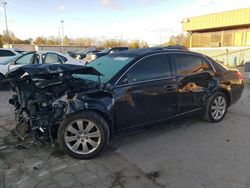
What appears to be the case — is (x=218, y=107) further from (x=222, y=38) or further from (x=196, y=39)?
(x=196, y=39)

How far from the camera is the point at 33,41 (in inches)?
2822

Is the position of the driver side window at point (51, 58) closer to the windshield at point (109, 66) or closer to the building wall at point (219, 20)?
the windshield at point (109, 66)

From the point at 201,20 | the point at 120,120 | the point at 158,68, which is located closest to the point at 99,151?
the point at 120,120

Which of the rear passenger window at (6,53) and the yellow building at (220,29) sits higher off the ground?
the yellow building at (220,29)

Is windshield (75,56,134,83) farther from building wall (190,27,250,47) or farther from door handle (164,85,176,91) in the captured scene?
building wall (190,27,250,47)

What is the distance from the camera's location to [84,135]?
3.65 metres

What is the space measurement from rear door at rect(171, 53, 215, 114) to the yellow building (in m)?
17.8

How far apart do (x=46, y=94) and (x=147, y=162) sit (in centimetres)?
185

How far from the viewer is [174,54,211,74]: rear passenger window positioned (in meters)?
4.61

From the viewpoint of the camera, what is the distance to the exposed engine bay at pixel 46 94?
3.55m

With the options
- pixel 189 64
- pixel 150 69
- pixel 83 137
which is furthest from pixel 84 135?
pixel 189 64

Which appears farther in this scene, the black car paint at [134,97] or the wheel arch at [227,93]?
the wheel arch at [227,93]

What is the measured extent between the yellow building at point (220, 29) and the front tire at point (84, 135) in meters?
20.2

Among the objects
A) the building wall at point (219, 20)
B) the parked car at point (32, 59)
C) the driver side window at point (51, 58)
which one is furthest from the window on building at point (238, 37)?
the driver side window at point (51, 58)
